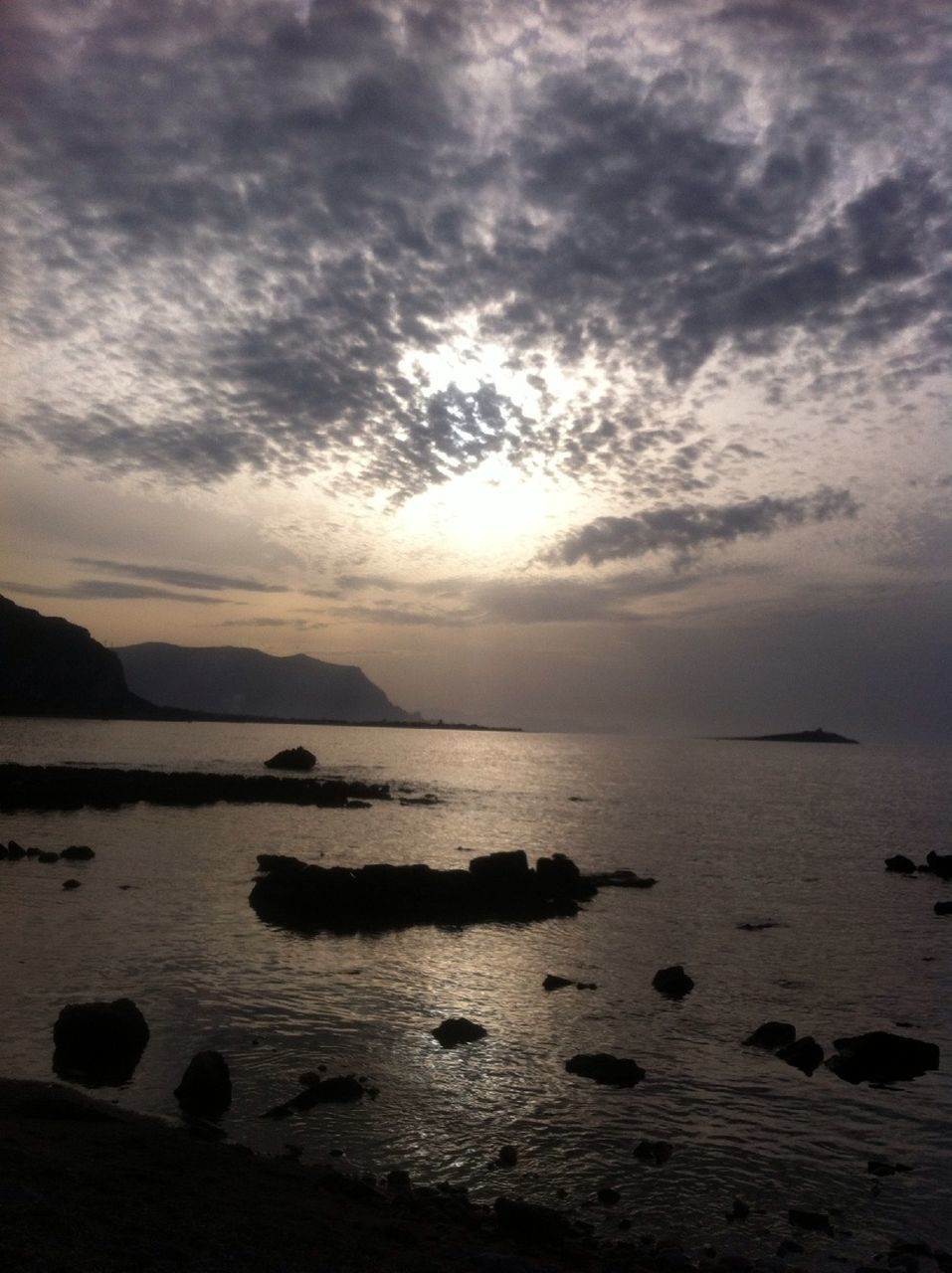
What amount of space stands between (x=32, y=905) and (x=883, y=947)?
30549mm

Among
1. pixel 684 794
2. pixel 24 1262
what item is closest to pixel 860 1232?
pixel 24 1262

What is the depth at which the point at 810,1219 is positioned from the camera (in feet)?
42.2

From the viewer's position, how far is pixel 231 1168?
12.4 meters

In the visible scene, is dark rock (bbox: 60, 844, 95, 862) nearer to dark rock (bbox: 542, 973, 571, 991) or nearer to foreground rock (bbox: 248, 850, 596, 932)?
foreground rock (bbox: 248, 850, 596, 932)

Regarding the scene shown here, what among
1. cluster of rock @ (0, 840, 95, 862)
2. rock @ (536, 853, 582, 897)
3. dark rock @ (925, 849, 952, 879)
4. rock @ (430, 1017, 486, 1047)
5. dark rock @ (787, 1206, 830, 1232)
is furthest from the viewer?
dark rock @ (925, 849, 952, 879)

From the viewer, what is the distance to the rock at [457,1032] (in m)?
19.8

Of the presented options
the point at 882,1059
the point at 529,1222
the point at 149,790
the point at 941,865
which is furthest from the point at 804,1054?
the point at 149,790

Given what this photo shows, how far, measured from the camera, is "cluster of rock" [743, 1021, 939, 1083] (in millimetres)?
18891

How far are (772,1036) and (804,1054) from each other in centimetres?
132

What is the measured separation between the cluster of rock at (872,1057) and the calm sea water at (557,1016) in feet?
1.10

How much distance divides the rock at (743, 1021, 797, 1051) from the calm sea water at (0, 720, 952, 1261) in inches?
28.4

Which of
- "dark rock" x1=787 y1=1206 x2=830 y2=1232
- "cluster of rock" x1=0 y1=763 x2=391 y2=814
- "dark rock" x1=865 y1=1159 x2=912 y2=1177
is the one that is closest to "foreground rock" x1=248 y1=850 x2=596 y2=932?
"dark rock" x1=865 y1=1159 x2=912 y2=1177

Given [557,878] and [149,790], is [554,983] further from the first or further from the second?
[149,790]

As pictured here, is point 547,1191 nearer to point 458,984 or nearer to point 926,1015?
point 458,984
